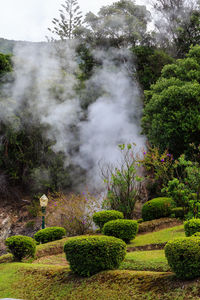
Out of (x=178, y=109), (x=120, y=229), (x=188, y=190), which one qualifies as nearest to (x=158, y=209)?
(x=188, y=190)

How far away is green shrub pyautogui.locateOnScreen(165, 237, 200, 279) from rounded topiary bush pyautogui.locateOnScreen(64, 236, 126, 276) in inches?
35.1

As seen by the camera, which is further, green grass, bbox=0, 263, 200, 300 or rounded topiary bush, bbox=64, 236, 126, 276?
rounded topiary bush, bbox=64, 236, 126, 276

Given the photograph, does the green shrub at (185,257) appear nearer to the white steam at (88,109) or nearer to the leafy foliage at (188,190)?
the leafy foliage at (188,190)

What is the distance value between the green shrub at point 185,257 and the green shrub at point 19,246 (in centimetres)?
338

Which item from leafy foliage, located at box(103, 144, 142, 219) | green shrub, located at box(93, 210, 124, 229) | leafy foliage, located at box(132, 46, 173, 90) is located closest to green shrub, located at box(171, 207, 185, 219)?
leafy foliage, located at box(103, 144, 142, 219)

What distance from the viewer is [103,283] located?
3.62 meters

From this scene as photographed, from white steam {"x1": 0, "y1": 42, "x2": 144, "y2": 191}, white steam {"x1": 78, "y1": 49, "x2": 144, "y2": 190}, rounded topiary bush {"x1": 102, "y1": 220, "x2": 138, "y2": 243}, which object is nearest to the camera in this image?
rounded topiary bush {"x1": 102, "y1": 220, "x2": 138, "y2": 243}

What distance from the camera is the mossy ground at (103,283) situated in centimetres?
310

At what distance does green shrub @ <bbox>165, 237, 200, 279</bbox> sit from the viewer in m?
3.07

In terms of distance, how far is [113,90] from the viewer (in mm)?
17688

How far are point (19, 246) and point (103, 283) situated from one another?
264 centimetres

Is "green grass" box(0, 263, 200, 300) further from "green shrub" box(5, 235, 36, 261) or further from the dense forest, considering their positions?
the dense forest

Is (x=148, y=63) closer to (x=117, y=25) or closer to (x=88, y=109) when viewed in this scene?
(x=117, y=25)

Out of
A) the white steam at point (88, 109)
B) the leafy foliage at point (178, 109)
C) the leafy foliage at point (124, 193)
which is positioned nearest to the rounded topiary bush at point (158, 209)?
the leafy foliage at point (124, 193)
